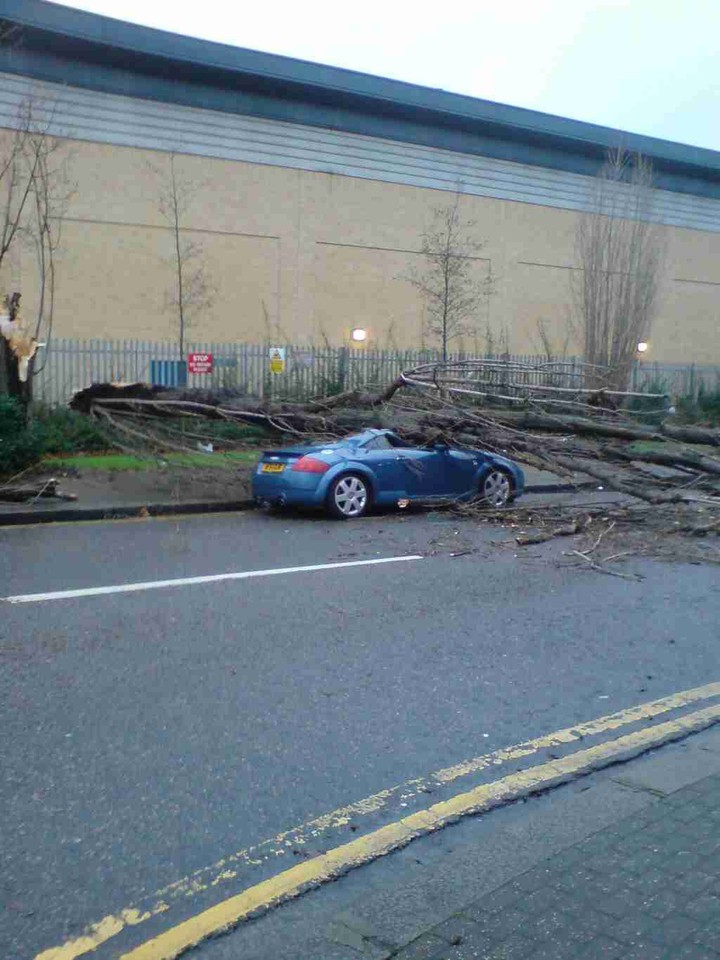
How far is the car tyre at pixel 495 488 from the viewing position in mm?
14859

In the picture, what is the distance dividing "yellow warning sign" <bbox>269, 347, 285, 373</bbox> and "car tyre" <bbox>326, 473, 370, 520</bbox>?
8.68m

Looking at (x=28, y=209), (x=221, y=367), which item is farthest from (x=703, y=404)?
(x=28, y=209)

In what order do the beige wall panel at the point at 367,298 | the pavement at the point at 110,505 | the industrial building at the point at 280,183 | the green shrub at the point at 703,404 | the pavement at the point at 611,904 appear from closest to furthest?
the pavement at the point at 611,904 → the pavement at the point at 110,505 → the industrial building at the point at 280,183 → the beige wall panel at the point at 367,298 → the green shrub at the point at 703,404

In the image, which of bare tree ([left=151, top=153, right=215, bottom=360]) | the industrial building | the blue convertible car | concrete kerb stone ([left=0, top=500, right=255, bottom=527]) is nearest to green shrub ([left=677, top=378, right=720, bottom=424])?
the industrial building

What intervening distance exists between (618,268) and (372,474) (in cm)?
1634

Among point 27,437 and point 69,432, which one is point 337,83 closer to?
point 69,432

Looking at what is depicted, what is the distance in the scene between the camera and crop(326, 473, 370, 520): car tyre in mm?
13883

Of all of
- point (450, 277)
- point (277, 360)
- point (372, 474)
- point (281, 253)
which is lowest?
point (372, 474)

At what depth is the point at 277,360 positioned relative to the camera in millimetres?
22391

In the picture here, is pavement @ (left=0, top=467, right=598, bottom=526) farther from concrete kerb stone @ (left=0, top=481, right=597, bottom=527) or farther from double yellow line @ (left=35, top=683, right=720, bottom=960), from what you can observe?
double yellow line @ (left=35, top=683, right=720, bottom=960)

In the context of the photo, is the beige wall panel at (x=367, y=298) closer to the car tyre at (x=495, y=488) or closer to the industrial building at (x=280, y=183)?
the industrial building at (x=280, y=183)

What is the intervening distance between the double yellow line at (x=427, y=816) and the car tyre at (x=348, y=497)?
7.46 m

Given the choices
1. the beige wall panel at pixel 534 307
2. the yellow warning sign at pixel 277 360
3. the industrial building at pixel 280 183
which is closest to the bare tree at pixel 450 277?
the industrial building at pixel 280 183

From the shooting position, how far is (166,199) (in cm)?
2527
